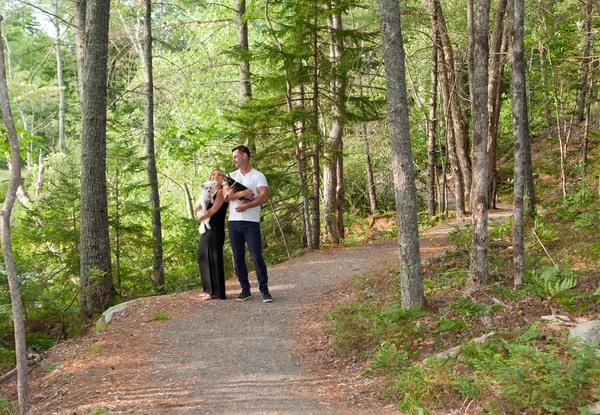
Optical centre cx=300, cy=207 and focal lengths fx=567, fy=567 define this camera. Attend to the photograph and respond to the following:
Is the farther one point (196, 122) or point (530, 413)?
point (196, 122)

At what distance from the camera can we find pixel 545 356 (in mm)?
4539

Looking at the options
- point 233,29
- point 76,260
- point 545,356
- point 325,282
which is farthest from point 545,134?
point 545,356

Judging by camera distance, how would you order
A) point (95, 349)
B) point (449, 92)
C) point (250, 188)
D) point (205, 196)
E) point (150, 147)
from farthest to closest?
point (449, 92) < point (150, 147) < point (205, 196) < point (250, 188) < point (95, 349)

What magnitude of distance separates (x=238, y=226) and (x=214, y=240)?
62 centimetres

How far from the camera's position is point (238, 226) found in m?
8.23

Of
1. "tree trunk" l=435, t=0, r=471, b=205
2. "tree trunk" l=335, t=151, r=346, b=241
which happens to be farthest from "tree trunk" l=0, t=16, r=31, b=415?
"tree trunk" l=435, t=0, r=471, b=205

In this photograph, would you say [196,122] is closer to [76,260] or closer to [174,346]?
[76,260]

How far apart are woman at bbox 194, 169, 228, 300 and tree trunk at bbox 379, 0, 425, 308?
2924mm

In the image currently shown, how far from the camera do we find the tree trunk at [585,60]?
10.3 meters

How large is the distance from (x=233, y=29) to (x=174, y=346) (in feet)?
54.1

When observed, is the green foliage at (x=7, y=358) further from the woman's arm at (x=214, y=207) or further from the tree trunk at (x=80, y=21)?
the tree trunk at (x=80, y=21)

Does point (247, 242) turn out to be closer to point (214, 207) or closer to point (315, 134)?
point (214, 207)

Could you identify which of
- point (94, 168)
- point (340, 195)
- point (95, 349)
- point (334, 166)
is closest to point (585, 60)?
point (334, 166)

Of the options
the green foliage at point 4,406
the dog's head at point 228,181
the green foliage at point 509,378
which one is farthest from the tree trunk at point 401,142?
the green foliage at point 4,406
